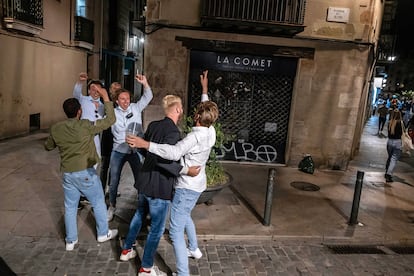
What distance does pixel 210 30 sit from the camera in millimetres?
8383

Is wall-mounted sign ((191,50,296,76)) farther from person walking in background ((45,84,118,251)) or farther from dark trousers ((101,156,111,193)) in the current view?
person walking in background ((45,84,118,251))

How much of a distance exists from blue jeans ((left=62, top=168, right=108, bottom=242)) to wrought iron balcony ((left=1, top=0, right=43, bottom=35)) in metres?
8.68

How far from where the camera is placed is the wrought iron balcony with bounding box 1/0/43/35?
1058 centimetres

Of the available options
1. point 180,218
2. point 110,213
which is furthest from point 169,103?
point 110,213

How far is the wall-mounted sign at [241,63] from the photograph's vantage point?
8.61 metres

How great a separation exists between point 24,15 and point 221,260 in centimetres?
1052

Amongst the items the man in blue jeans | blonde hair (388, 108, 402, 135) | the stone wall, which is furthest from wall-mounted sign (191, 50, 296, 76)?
the man in blue jeans

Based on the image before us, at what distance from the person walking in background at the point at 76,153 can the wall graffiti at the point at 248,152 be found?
17.5ft

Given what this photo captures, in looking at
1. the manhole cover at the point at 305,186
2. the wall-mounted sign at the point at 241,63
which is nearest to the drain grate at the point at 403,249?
the manhole cover at the point at 305,186

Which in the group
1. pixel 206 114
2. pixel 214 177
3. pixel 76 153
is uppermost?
pixel 206 114

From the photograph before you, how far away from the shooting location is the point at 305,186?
7.71 metres

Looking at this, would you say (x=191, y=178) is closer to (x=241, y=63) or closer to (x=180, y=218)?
(x=180, y=218)

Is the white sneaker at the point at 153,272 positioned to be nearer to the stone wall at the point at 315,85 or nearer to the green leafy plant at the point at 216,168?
the green leafy plant at the point at 216,168

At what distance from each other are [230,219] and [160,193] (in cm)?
239
